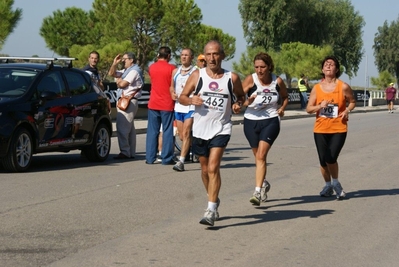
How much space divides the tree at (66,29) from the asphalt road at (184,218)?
45064 mm

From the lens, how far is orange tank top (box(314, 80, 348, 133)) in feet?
35.1

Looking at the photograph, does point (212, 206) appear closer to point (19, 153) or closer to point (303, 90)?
point (19, 153)

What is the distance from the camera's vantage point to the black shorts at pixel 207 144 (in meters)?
8.50

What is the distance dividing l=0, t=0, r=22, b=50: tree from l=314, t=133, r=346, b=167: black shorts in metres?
25.8

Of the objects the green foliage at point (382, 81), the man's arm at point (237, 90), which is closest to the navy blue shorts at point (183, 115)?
the man's arm at point (237, 90)

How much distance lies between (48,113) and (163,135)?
6.99 ft

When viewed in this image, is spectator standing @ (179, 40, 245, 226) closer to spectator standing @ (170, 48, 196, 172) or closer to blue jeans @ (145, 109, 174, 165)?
spectator standing @ (170, 48, 196, 172)

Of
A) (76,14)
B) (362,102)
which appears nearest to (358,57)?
(362,102)

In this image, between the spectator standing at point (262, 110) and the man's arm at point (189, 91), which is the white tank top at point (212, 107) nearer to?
the man's arm at point (189, 91)

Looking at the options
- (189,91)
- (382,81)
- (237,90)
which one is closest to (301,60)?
(382,81)

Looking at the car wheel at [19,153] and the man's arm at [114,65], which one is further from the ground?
the man's arm at [114,65]

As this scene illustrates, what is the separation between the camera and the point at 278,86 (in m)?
10.2

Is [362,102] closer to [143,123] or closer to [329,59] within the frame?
[143,123]

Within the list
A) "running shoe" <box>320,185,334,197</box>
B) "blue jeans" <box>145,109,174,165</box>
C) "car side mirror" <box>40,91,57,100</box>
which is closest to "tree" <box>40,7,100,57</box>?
"blue jeans" <box>145,109,174,165</box>
